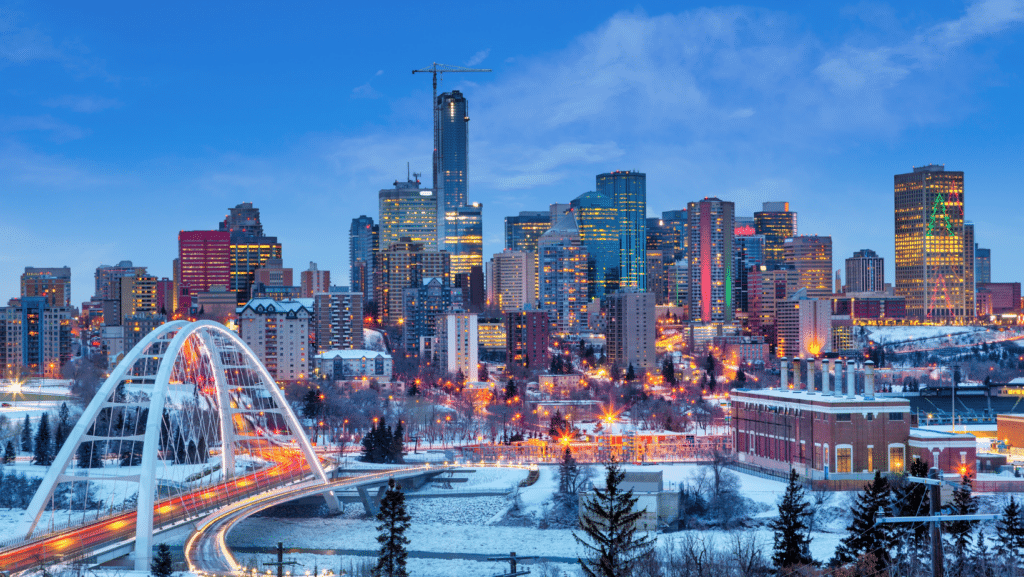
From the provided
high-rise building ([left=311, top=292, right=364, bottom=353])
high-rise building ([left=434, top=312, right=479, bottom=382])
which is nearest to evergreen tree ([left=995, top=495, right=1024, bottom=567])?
high-rise building ([left=434, top=312, right=479, bottom=382])

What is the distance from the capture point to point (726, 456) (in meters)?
78.4

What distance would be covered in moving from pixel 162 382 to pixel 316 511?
79.6 ft

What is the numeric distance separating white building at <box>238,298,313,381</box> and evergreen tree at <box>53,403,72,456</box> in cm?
4637

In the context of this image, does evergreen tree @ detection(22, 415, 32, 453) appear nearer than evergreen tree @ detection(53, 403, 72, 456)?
No

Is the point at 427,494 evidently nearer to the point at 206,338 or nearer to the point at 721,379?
the point at 206,338

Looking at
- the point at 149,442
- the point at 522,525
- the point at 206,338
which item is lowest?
the point at 522,525

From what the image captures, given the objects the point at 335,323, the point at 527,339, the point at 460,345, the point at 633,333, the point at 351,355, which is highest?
the point at 335,323

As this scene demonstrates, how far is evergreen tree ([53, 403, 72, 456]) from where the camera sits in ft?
275

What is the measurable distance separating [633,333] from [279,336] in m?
54.3

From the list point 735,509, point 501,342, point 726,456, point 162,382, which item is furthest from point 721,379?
point 162,382

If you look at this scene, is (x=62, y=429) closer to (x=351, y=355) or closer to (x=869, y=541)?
(x=869, y=541)

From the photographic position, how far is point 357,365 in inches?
6196

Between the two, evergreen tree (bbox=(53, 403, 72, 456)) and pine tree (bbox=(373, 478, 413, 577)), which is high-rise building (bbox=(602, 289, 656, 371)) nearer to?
evergreen tree (bbox=(53, 403, 72, 456))

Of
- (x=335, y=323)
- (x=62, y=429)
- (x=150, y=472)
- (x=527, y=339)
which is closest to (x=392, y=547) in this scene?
(x=150, y=472)
